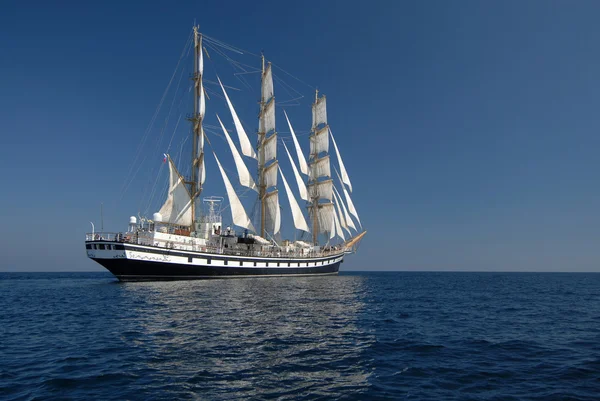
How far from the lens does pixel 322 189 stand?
266 feet

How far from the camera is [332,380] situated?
34.5ft

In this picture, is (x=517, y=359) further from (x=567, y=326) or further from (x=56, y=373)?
(x=56, y=373)

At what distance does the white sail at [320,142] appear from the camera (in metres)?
84.6

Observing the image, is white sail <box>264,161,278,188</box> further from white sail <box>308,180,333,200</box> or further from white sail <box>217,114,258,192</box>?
white sail <box>308,180,333,200</box>

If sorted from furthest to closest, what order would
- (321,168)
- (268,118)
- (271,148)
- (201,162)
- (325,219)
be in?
(321,168)
(325,219)
(268,118)
(271,148)
(201,162)

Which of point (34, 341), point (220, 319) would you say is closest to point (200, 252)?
point (220, 319)

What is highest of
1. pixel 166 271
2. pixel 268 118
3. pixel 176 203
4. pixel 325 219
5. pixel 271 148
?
pixel 268 118

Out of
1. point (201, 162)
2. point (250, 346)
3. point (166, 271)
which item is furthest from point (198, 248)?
point (250, 346)

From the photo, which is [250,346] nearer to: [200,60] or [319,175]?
[200,60]

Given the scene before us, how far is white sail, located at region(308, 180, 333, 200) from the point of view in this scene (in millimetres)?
80100

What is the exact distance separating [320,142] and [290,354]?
74.7m

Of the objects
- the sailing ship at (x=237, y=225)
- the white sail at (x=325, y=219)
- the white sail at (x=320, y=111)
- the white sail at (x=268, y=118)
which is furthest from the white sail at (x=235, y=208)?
the white sail at (x=320, y=111)

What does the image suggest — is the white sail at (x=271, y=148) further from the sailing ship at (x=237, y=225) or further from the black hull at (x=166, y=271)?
the black hull at (x=166, y=271)

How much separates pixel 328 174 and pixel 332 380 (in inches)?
2852
